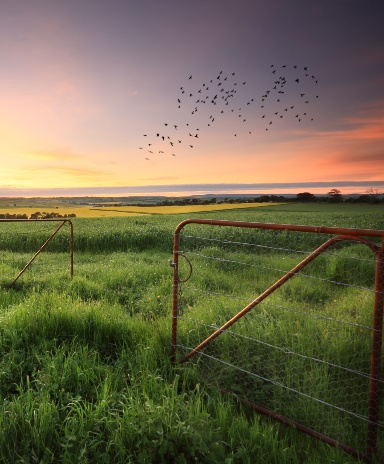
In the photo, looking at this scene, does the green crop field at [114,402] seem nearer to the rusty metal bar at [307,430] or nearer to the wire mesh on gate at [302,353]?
the rusty metal bar at [307,430]

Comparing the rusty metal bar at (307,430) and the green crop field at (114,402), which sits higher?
the green crop field at (114,402)

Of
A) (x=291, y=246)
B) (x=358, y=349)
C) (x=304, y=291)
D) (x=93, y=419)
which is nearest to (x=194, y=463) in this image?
(x=93, y=419)

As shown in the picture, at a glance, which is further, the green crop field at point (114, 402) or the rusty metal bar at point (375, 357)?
the rusty metal bar at point (375, 357)

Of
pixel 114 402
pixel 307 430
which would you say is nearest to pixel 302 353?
pixel 307 430

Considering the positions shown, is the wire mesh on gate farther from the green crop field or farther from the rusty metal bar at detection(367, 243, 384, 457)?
the green crop field

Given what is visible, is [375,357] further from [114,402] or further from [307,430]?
[114,402]

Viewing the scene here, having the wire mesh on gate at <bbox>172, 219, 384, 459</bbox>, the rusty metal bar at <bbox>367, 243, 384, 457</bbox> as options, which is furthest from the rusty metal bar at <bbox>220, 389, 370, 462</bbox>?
the rusty metal bar at <bbox>367, 243, 384, 457</bbox>

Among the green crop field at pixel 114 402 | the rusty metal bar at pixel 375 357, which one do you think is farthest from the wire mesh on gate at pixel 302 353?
the green crop field at pixel 114 402

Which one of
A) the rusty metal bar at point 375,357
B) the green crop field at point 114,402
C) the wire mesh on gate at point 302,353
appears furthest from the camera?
the wire mesh on gate at point 302,353

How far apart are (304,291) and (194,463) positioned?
5.20 metres

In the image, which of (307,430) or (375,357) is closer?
(375,357)

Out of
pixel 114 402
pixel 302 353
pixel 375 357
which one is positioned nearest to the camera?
pixel 375 357

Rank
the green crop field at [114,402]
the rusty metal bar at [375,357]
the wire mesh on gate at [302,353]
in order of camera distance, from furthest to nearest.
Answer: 1. the wire mesh on gate at [302,353]
2. the rusty metal bar at [375,357]
3. the green crop field at [114,402]

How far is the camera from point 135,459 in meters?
2.58
